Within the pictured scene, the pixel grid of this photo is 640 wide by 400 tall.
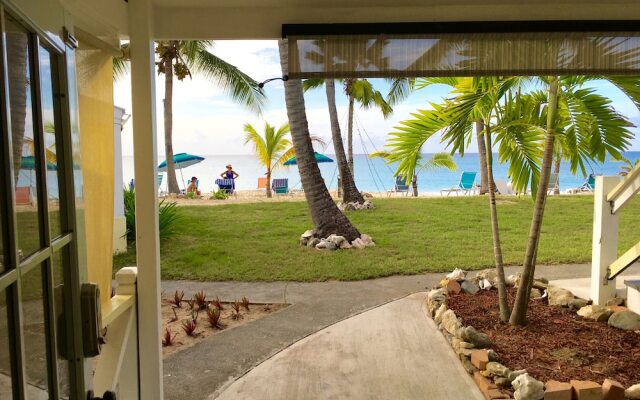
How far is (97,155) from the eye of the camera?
2512 millimetres

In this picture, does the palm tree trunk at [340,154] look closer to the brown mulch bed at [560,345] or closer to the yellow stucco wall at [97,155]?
the brown mulch bed at [560,345]

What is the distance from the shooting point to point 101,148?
254 cm

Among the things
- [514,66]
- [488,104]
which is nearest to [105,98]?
[514,66]

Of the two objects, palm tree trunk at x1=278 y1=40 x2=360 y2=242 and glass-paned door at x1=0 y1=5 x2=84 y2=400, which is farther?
palm tree trunk at x1=278 y1=40 x2=360 y2=242

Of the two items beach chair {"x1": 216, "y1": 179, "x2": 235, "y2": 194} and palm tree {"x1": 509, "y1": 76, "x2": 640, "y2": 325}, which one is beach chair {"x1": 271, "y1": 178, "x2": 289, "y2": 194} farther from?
palm tree {"x1": 509, "y1": 76, "x2": 640, "y2": 325}

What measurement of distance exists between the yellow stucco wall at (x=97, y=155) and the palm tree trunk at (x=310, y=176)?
247 inches

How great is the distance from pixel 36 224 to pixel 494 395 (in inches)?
124

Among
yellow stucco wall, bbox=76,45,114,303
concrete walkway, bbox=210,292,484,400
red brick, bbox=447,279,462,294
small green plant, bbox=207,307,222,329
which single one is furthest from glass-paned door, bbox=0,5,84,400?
red brick, bbox=447,279,462,294

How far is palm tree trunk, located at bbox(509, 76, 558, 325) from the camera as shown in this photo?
428 centimetres

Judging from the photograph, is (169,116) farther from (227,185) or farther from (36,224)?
(36,224)

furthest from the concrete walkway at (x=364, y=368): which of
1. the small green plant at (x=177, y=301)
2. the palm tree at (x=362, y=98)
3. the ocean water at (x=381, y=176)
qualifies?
the ocean water at (x=381, y=176)

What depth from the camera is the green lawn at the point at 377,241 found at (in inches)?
→ 326

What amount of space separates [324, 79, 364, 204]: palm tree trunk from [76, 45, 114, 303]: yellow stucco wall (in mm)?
9425

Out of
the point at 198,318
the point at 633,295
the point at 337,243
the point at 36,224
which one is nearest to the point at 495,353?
the point at 633,295
